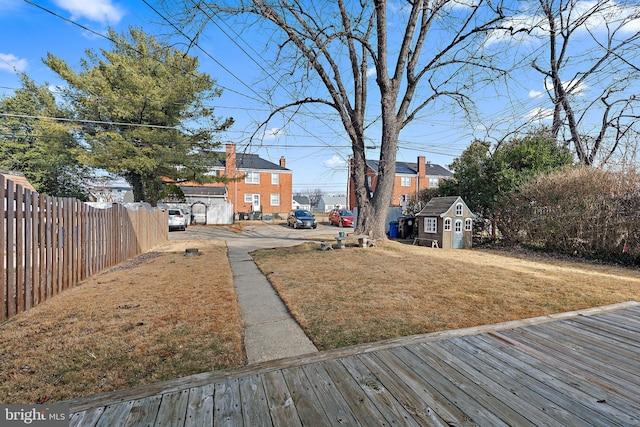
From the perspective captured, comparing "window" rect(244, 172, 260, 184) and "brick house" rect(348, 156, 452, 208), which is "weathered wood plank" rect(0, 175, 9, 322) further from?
"brick house" rect(348, 156, 452, 208)

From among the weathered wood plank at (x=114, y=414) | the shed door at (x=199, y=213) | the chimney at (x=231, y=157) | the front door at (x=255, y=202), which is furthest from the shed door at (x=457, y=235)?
the front door at (x=255, y=202)

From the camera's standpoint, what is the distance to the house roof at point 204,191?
2838 centimetres

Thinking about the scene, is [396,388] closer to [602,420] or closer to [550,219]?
[602,420]

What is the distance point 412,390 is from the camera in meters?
1.94

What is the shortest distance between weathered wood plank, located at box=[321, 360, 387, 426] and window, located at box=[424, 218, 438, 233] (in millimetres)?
10656

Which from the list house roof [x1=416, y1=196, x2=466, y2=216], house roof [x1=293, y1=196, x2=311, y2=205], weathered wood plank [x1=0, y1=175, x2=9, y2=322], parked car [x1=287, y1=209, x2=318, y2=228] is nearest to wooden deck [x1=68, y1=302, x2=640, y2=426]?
weathered wood plank [x1=0, y1=175, x2=9, y2=322]

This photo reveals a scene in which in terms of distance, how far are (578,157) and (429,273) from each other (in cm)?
1253

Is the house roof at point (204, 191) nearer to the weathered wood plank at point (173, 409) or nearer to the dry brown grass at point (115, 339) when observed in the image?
the dry brown grass at point (115, 339)

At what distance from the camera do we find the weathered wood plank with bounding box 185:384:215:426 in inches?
64.5

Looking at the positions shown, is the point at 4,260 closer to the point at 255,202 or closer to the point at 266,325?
the point at 266,325

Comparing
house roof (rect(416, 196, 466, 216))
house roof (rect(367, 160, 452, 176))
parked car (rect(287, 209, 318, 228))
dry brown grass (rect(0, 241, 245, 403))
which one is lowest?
dry brown grass (rect(0, 241, 245, 403))

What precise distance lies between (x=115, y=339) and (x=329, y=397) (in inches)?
96.3

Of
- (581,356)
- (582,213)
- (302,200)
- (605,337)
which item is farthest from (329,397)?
(302,200)

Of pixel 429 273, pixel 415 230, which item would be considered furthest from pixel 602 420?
pixel 415 230
